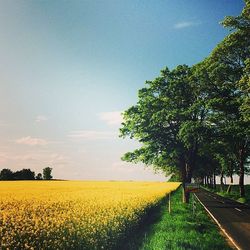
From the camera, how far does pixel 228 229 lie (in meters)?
18.8

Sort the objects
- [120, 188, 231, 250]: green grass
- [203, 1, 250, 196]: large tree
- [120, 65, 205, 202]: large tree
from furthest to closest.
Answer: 1. [120, 65, 205, 202]: large tree
2. [203, 1, 250, 196]: large tree
3. [120, 188, 231, 250]: green grass

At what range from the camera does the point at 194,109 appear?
3328 centimetres

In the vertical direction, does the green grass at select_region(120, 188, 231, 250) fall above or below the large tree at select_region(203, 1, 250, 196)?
below

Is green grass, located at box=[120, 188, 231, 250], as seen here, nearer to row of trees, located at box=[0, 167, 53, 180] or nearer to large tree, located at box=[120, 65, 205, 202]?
large tree, located at box=[120, 65, 205, 202]

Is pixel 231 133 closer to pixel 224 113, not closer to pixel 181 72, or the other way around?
pixel 224 113

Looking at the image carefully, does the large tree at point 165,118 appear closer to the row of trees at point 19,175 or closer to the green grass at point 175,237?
the green grass at point 175,237

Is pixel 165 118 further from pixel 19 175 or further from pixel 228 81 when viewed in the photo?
pixel 19 175

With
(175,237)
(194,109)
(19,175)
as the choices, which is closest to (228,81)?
(194,109)

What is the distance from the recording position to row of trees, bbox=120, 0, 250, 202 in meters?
31.8

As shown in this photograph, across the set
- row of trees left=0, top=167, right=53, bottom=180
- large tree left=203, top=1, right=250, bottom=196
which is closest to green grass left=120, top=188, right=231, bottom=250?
large tree left=203, top=1, right=250, bottom=196

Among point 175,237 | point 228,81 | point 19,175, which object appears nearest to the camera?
point 175,237

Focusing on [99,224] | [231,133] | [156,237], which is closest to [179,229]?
[156,237]

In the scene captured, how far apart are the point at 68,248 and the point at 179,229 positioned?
9594 mm

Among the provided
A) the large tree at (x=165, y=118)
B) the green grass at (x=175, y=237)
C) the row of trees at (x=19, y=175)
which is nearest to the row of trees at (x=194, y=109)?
the large tree at (x=165, y=118)
